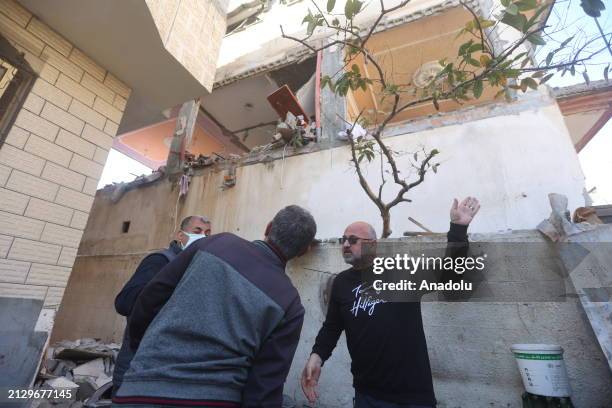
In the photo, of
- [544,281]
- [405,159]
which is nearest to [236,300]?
[544,281]

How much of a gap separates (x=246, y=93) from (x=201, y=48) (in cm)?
445

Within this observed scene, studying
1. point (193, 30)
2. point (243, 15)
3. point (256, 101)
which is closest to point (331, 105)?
point (193, 30)

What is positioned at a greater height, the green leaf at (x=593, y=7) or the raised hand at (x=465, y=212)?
the green leaf at (x=593, y=7)

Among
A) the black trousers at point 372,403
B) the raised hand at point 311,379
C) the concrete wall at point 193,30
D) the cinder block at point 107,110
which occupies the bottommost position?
the black trousers at point 372,403

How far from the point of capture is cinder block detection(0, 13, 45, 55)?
284cm

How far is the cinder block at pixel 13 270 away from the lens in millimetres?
2629

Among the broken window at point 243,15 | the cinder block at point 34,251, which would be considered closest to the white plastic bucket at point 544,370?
the cinder block at point 34,251

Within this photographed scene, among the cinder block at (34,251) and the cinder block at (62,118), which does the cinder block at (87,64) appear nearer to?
the cinder block at (62,118)

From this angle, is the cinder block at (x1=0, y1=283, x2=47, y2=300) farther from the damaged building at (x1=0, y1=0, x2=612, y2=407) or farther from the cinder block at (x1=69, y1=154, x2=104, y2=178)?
the cinder block at (x1=69, y1=154, x2=104, y2=178)

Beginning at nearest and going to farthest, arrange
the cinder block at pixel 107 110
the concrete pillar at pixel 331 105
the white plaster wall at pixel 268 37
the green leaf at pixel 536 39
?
the green leaf at pixel 536 39
the cinder block at pixel 107 110
the concrete pillar at pixel 331 105
the white plaster wall at pixel 268 37

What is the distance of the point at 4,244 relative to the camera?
105 inches

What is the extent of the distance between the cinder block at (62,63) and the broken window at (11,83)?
23cm

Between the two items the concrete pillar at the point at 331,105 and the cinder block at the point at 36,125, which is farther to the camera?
the concrete pillar at the point at 331,105

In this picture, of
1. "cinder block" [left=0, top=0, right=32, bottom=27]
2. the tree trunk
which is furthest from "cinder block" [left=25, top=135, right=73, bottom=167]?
the tree trunk
